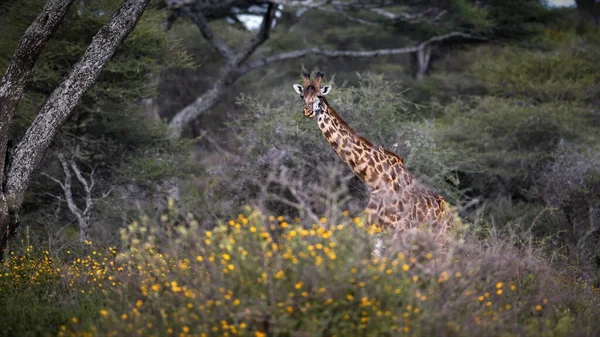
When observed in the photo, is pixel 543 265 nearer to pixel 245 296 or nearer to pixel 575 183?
pixel 245 296

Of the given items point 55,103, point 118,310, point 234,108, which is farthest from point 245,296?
point 234,108

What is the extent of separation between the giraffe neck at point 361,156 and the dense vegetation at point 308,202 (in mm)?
439

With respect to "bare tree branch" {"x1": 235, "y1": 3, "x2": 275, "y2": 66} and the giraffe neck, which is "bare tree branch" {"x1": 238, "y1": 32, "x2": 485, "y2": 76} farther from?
the giraffe neck

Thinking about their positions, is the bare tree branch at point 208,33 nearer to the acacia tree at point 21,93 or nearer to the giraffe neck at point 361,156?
the acacia tree at point 21,93

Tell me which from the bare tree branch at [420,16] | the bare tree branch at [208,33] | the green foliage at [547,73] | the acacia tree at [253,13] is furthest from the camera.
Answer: the bare tree branch at [420,16]

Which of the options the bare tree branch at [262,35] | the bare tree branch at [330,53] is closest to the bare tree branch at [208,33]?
the bare tree branch at [262,35]

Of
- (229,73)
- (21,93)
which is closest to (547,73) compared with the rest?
(229,73)

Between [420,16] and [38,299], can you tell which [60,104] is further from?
[420,16]

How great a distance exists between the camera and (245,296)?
19.3 ft

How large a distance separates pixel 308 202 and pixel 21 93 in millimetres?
4219

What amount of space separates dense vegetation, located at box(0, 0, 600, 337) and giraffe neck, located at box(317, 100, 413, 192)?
1.44ft

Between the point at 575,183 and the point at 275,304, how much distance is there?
32.4 ft

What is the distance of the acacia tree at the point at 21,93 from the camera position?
8.78m

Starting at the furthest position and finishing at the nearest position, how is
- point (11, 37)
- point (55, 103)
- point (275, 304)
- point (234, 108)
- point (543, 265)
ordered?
point (234, 108), point (11, 37), point (55, 103), point (543, 265), point (275, 304)
